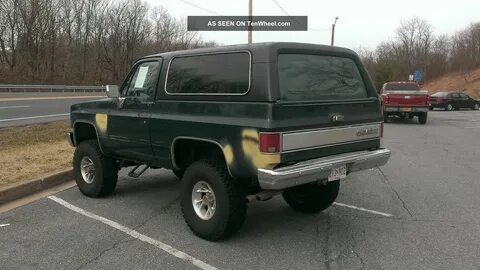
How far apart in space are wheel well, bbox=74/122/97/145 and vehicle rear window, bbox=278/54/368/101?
3460 mm

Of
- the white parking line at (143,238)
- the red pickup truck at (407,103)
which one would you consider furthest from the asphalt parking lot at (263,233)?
the red pickup truck at (407,103)

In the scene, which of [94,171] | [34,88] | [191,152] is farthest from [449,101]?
[191,152]

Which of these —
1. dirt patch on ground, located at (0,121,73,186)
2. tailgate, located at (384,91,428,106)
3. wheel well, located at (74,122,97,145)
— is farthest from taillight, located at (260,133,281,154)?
tailgate, located at (384,91,428,106)

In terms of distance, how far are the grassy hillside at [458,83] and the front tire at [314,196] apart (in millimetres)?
64437

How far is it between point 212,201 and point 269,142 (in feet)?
3.64

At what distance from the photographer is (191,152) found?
5617 mm

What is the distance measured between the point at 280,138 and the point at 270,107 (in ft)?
0.97

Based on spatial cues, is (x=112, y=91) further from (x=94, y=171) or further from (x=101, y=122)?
(x=94, y=171)

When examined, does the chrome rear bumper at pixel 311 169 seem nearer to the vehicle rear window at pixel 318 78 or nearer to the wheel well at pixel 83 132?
the vehicle rear window at pixel 318 78

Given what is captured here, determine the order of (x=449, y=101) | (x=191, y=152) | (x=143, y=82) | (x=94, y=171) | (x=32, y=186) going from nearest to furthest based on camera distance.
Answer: (x=191, y=152)
(x=143, y=82)
(x=94, y=171)
(x=32, y=186)
(x=449, y=101)

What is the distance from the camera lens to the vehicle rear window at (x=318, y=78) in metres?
4.90

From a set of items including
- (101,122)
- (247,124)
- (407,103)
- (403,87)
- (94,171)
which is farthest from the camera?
(403,87)

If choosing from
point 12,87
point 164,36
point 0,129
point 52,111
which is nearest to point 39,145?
point 0,129

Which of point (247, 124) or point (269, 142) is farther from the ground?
point (247, 124)
